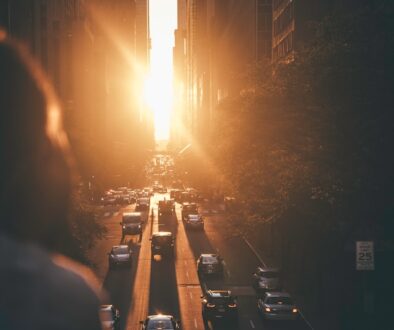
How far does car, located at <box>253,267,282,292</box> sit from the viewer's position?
41.4 metres

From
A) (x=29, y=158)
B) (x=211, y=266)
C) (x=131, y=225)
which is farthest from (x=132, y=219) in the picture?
(x=29, y=158)

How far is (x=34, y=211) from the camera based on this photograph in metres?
2.96

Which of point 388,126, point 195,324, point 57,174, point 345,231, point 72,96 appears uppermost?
point 72,96

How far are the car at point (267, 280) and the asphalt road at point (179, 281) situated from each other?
82cm

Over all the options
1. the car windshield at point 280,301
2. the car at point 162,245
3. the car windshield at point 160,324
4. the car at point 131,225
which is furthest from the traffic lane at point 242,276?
the car at point 131,225

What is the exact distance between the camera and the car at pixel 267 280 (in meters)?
41.4

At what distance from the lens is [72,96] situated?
4444 inches

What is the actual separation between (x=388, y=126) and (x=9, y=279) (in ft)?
94.2

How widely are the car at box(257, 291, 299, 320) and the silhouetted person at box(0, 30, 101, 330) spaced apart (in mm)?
32160

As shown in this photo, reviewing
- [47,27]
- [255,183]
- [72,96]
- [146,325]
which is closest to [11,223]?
[146,325]

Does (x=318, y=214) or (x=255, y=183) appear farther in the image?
(x=255, y=183)

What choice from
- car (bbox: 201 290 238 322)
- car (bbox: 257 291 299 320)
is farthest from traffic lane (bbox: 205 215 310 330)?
car (bbox: 201 290 238 322)

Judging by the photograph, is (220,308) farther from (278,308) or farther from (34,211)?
(34,211)

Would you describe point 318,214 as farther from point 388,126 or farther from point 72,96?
point 72,96
